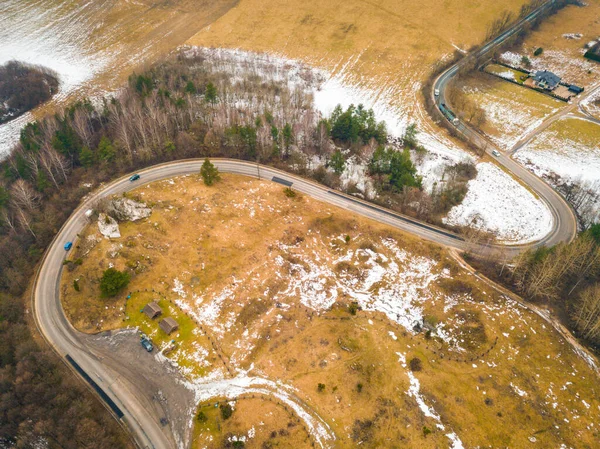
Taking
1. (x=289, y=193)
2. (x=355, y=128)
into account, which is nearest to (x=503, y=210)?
(x=355, y=128)

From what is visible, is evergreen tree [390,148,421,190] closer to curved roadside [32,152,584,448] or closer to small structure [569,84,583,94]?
curved roadside [32,152,584,448]

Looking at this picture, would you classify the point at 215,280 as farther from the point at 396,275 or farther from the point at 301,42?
the point at 301,42

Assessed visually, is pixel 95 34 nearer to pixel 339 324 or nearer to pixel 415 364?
pixel 339 324

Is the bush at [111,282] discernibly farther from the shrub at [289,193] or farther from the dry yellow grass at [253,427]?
the shrub at [289,193]

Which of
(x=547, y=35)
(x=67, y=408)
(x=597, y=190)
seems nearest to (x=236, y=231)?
(x=67, y=408)

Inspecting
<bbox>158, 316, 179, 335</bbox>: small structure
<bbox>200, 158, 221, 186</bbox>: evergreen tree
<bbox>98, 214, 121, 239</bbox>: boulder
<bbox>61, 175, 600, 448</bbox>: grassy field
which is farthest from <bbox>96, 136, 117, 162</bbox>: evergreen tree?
<bbox>158, 316, 179, 335</bbox>: small structure
